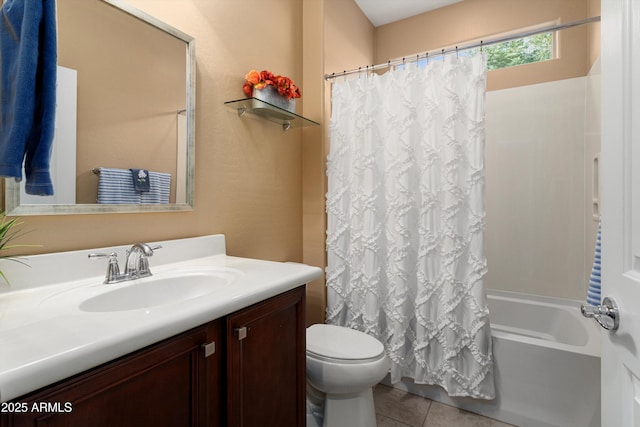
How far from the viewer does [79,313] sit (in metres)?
0.74

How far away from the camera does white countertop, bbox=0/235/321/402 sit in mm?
526

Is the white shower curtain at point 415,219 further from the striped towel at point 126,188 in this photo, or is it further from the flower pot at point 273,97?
the striped towel at point 126,188

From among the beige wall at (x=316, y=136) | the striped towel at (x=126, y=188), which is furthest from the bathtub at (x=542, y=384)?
the striped towel at (x=126, y=188)

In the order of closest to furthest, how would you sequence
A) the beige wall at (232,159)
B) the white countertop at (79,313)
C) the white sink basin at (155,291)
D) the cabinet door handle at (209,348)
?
1. the white countertop at (79,313)
2. the cabinet door handle at (209,348)
3. the white sink basin at (155,291)
4. the beige wall at (232,159)

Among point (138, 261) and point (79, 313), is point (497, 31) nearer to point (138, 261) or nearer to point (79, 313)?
point (138, 261)

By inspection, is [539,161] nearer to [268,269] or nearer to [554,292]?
[554,292]

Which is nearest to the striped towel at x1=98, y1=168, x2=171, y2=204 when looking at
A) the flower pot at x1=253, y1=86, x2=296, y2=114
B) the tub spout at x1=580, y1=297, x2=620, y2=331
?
the flower pot at x1=253, y1=86, x2=296, y2=114

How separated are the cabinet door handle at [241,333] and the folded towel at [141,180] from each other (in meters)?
0.73

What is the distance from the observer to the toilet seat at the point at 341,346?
1.45 meters

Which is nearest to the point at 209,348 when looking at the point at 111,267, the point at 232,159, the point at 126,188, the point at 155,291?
the point at 155,291

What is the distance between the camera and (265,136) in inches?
74.8

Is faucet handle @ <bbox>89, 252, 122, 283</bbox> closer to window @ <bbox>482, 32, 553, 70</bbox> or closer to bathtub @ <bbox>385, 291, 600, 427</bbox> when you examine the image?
bathtub @ <bbox>385, 291, 600, 427</bbox>

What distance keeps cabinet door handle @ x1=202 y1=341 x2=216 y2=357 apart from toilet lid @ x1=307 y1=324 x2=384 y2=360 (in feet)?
2.53

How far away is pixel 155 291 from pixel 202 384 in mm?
440
